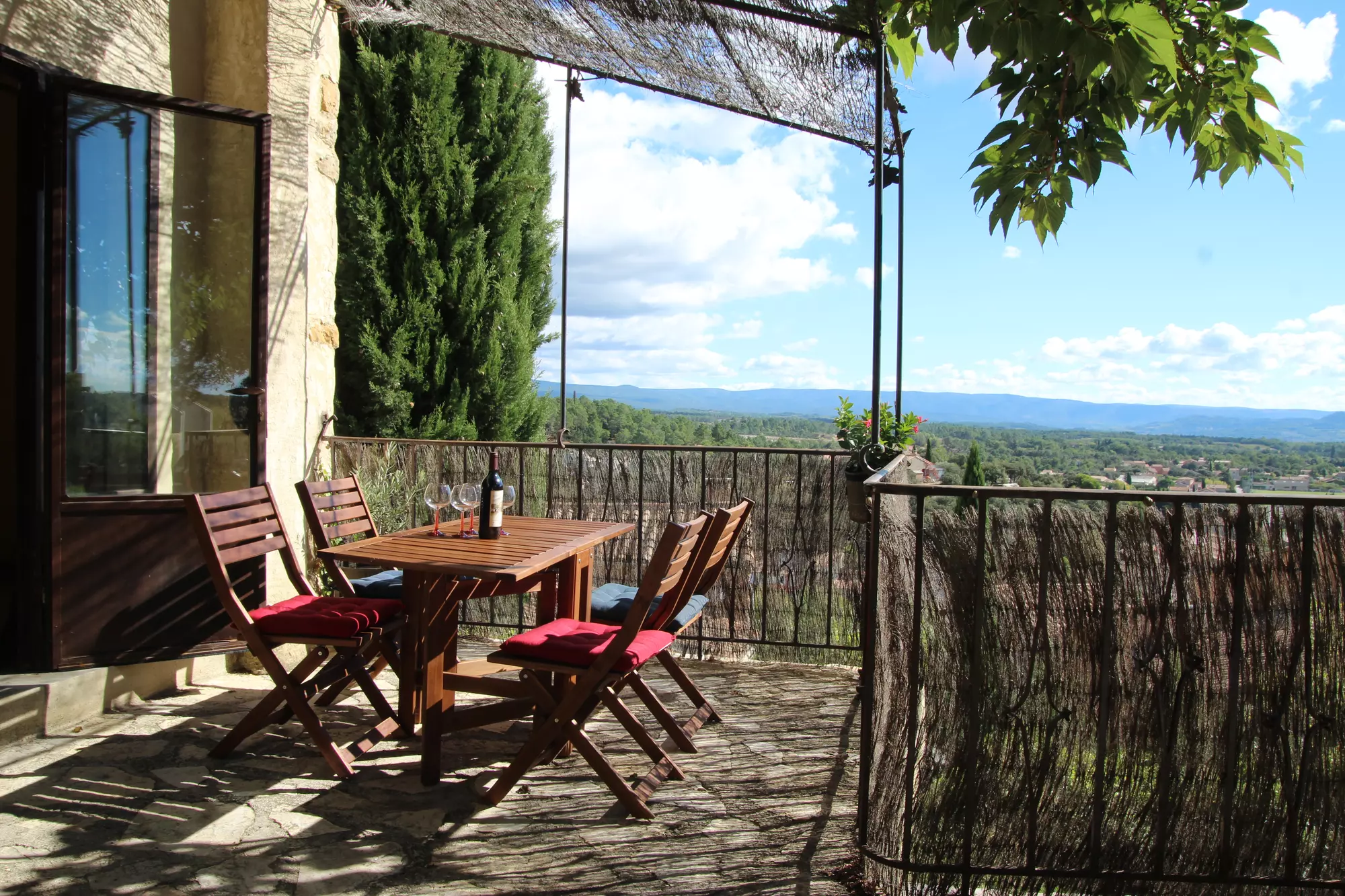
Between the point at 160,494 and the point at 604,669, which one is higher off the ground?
the point at 160,494

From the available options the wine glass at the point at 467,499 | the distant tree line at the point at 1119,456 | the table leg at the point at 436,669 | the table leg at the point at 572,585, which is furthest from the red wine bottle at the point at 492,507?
the distant tree line at the point at 1119,456

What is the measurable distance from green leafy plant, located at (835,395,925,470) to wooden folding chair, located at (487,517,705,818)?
997 mm

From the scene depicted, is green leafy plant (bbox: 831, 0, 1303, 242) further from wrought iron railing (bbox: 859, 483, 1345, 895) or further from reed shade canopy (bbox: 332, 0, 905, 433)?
wrought iron railing (bbox: 859, 483, 1345, 895)

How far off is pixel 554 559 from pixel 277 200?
2487 mm

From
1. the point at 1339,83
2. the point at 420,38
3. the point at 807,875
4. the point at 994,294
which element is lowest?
the point at 807,875

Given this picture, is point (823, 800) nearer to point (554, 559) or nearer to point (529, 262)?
point (554, 559)

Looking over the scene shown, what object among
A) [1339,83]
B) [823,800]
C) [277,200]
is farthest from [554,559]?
[1339,83]

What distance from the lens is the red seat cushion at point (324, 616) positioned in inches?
116

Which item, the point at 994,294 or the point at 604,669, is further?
the point at 994,294

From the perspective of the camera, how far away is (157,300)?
3.68m

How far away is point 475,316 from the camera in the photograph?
898 cm

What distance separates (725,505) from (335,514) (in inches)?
75.0

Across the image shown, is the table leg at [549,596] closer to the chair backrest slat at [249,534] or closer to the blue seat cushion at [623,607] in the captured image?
the blue seat cushion at [623,607]

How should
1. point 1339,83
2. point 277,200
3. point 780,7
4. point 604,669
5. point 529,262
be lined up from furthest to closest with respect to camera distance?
point 529,262 → point 1339,83 → point 277,200 → point 780,7 → point 604,669
